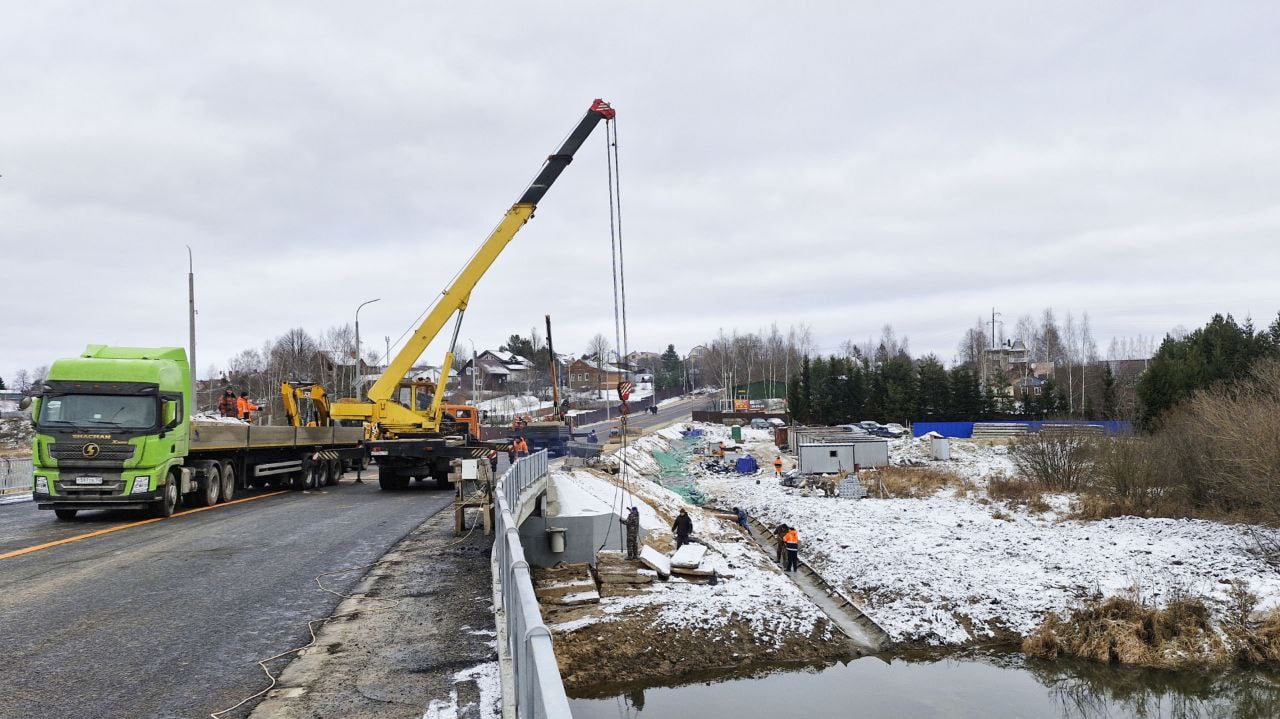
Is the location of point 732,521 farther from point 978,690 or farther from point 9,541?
point 9,541

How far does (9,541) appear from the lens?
12562mm

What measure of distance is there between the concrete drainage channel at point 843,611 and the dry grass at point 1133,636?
3.20 meters

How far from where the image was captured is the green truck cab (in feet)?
47.8

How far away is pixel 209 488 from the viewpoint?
17.9 meters

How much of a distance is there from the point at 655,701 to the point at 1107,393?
218ft

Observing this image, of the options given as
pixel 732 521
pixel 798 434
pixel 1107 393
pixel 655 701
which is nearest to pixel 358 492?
pixel 655 701

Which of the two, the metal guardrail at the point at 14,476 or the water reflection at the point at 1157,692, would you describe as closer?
the water reflection at the point at 1157,692

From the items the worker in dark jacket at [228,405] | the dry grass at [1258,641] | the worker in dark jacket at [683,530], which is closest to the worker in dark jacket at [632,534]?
the worker in dark jacket at [683,530]

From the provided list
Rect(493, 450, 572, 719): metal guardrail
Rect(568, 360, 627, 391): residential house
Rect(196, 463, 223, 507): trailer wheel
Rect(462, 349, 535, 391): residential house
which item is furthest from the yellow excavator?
Rect(568, 360, 627, 391): residential house

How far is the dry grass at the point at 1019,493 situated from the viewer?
102ft

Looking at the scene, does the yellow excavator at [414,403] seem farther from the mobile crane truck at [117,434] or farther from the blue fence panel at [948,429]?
the blue fence panel at [948,429]

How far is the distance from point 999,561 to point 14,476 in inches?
1131

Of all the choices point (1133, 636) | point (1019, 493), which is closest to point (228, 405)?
point (1133, 636)

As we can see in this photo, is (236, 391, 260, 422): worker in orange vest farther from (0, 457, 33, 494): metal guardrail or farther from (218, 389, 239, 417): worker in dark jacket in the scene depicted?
(0, 457, 33, 494): metal guardrail
